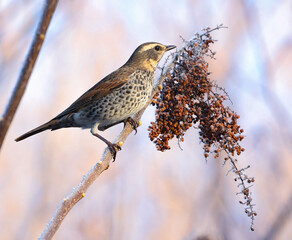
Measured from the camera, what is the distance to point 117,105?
413 cm

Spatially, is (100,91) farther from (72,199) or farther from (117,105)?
(72,199)

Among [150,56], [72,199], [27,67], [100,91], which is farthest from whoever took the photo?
[150,56]

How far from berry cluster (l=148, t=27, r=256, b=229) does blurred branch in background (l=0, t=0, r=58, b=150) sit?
5.58 feet

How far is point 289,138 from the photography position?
4109mm

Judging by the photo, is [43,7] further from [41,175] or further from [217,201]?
[41,175]

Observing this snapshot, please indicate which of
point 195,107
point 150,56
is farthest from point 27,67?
point 150,56

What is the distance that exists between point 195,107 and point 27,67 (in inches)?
73.8

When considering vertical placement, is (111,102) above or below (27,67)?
above

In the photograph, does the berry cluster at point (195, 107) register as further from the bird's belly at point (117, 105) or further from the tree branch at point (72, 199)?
the bird's belly at point (117, 105)

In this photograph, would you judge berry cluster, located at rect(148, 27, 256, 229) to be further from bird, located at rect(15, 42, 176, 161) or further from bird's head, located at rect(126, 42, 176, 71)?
bird's head, located at rect(126, 42, 176, 71)

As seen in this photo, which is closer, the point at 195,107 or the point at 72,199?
the point at 72,199

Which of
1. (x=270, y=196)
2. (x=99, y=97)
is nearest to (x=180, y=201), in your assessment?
(x=270, y=196)

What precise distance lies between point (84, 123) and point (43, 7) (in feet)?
10.1

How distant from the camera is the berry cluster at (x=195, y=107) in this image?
9.05 ft
